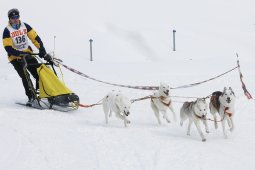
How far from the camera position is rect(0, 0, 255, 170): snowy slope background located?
5492 millimetres

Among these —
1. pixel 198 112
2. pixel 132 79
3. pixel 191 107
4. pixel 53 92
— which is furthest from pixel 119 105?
pixel 132 79

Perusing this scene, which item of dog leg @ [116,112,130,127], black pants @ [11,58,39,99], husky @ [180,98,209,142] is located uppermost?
black pants @ [11,58,39,99]

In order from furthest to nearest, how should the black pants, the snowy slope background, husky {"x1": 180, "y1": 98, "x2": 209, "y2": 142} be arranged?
the black pants → husky {"x1": 180, "y1": 98, "x2": 209, "y2": 142} → the snowy slope background

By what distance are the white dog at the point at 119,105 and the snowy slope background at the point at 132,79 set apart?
0.65 ft

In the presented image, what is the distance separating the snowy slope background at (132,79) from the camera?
5.49 m

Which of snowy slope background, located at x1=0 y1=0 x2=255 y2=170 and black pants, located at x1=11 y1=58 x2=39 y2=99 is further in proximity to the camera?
black pants, located at x1=11 y1=58 x2=39 y2=99

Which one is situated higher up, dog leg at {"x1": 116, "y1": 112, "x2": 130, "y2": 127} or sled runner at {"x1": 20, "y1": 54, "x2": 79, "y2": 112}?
sled runner at {"x1": 20, "y1": 54, "x2": 79, "y2": 112}

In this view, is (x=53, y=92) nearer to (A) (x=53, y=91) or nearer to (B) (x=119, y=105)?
(A) (x=53, y=91)

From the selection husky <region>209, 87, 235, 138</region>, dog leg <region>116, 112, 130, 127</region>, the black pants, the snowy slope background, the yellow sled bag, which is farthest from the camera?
the black pants

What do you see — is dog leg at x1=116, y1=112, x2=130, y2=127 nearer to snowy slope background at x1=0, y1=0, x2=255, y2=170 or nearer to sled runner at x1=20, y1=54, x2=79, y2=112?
snowy slope background at x1=0, y1=0, x2=255, y2=170

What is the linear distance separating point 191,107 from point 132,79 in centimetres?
517

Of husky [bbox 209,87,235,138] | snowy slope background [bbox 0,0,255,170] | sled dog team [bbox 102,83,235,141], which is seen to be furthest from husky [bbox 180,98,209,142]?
husky [bbox 209,87,235,138]

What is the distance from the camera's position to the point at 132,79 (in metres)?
11.7

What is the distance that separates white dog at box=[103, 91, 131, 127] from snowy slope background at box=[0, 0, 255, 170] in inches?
7.9
